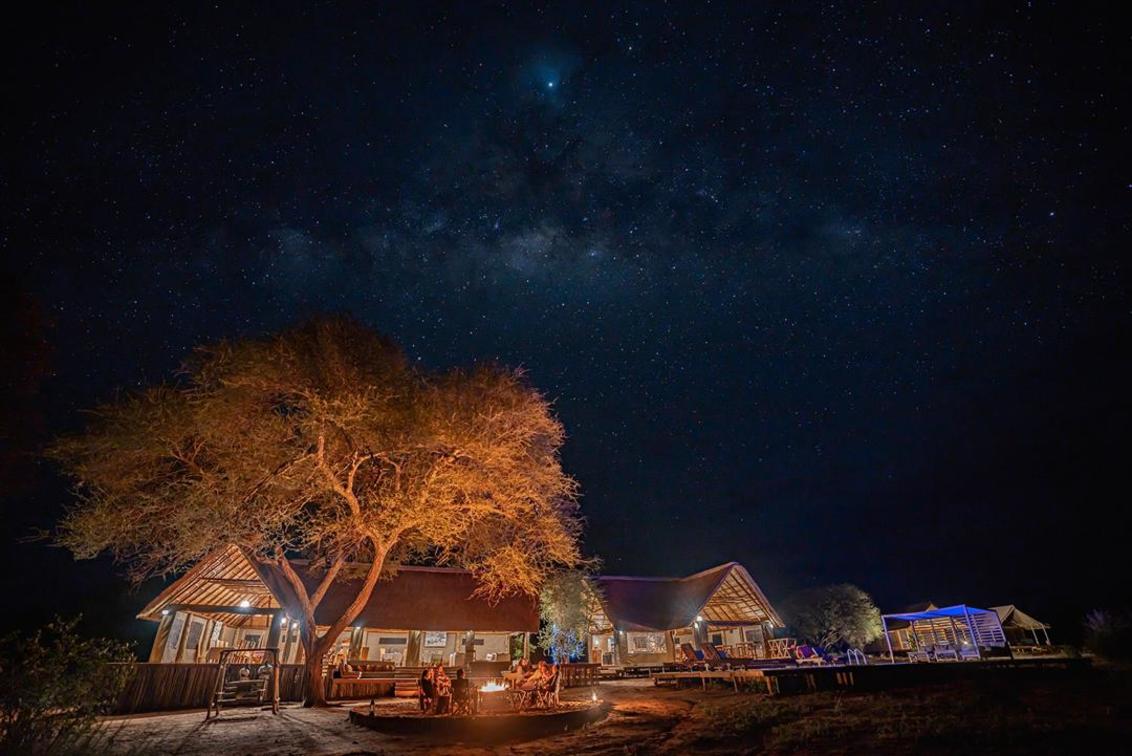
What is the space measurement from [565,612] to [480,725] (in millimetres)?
23869

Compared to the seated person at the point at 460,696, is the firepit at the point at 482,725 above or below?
below

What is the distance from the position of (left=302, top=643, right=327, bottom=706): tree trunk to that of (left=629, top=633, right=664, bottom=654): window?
2613cm

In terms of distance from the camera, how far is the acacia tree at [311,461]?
15898 mm

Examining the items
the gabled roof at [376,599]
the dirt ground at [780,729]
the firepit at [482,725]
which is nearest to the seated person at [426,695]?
the firepit at [482,725]

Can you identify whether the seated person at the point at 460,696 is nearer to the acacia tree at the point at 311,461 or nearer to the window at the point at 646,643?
the acacia tree at the point at 311,461

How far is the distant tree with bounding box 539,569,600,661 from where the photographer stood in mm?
32938

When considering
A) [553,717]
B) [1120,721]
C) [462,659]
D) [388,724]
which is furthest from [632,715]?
[462,659]

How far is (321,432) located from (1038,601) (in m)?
137

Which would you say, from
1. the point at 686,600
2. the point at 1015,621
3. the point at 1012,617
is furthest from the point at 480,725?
the point at 1015,621

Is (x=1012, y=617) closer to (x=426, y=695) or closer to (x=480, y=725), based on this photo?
(x=426, y=695)

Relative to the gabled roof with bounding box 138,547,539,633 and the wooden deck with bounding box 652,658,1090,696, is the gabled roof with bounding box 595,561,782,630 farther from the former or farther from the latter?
the wooden deck with bounding box 652,658,1090,696

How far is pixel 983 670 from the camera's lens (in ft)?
62.6

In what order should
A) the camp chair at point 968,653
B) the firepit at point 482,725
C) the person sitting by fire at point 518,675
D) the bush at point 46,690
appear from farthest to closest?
the camp chair at point 968,653
the person sitting by fire at point 518,675
the firepit at point 482,725
the bush at point 46,690

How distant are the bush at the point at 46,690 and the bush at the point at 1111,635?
112ft
